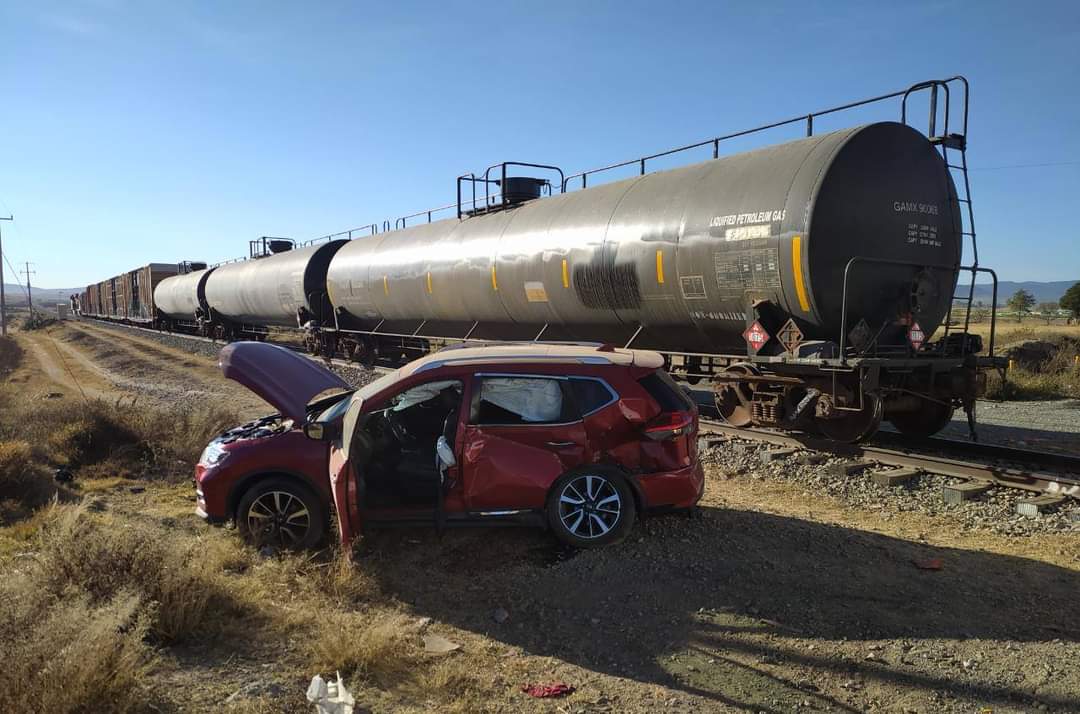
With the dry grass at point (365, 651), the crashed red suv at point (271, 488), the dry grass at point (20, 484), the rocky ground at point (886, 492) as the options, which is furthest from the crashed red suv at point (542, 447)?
the dry grass at point (20, 484)

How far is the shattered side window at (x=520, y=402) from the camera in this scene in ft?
17.8

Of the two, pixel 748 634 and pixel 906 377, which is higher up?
pixel 906 377

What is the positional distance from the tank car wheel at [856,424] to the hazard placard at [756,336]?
135cm

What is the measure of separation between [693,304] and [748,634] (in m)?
6.34

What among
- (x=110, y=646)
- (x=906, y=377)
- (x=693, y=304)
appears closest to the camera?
(x=110, y=646)

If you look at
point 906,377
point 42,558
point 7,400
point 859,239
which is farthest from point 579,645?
point 7,400

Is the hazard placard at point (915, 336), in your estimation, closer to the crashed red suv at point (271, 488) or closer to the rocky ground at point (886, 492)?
the rocky ground at point (886, 492)

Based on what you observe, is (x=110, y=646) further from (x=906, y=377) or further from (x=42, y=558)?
(x=906, y=377)

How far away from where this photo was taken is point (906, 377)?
30.6 feet

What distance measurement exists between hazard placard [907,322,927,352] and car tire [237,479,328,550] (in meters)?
7.24

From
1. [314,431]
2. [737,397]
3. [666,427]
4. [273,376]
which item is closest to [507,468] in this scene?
[666,427]

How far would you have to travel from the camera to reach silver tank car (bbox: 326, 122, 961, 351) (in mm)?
8500

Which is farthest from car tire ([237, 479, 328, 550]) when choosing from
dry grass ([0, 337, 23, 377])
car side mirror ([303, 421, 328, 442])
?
dry grass ([0, 337, 23, 377])

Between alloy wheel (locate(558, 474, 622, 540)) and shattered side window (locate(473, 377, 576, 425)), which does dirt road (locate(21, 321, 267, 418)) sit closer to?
shattered side window (locate(473, 377, 576, 425))
